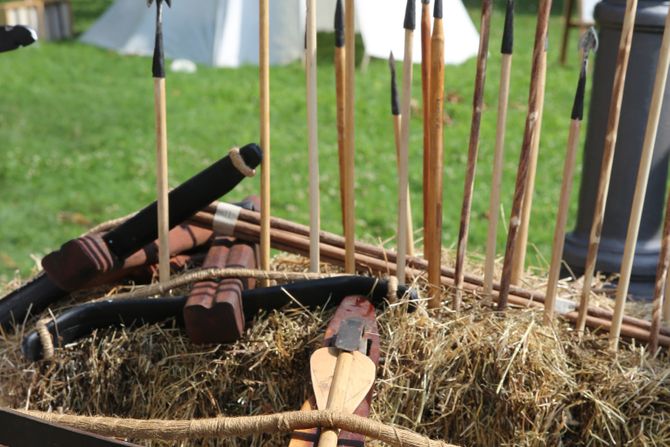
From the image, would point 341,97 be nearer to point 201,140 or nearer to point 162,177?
point 162,177

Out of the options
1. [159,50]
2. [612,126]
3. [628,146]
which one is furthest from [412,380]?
[628,146]

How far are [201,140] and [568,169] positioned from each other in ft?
13.6

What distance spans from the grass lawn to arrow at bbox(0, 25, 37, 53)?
2.07 m

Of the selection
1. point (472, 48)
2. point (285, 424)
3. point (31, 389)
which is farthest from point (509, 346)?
point (472, 48)

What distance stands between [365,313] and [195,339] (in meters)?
0.31

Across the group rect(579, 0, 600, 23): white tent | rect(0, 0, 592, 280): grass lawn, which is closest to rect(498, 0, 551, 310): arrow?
rect(0, 0, 592, 280): grass lawn

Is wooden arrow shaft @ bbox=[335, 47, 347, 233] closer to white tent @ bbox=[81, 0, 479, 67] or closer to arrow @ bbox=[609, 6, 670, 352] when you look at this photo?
arrow @ bbox=[609, 6, 670, 352]

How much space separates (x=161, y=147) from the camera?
5.41 ft

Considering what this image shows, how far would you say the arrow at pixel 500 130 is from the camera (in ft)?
5.24

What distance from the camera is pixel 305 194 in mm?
4707

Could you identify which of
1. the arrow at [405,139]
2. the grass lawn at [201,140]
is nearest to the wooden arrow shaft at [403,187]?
the arrow at [405,139]

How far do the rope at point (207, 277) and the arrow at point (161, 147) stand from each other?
0.08ft

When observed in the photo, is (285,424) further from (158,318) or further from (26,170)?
(26,170)

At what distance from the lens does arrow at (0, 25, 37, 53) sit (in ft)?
5.58
